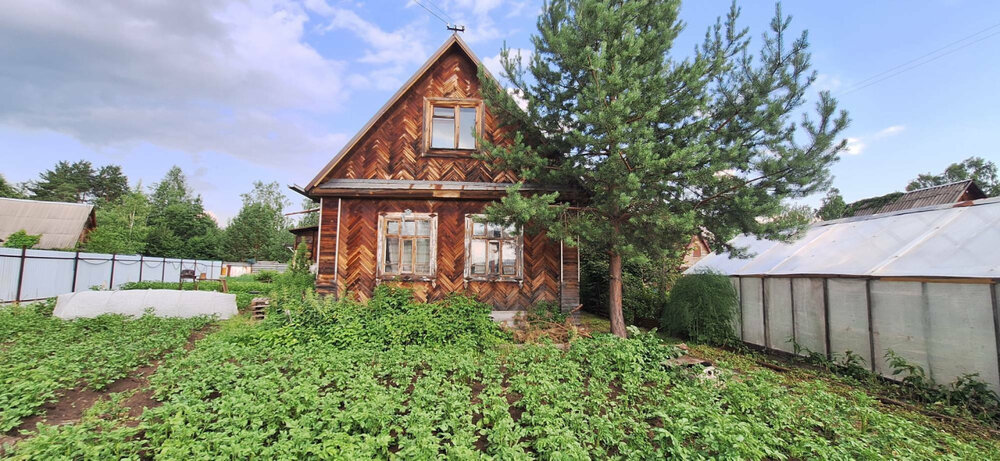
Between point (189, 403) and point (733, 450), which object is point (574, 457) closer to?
point (733, 450)

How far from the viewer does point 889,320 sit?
6.38m

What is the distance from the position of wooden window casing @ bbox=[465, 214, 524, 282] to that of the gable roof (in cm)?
337

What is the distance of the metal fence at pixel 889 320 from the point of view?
17.6 feet

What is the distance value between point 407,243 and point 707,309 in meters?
7.44

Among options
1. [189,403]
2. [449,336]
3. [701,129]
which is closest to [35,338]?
[189,403]

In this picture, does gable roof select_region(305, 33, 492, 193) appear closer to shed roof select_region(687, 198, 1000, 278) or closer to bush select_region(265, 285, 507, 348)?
bush select_region(265, 285, 507, 348)

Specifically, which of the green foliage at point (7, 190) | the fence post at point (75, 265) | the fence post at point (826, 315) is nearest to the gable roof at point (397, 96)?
the fence post at point (826, 315)

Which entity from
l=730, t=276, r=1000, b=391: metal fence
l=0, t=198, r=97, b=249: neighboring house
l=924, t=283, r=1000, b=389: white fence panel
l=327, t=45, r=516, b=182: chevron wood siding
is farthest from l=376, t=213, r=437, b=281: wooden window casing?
l=0, t=198, r=97, b=249: neighboring house

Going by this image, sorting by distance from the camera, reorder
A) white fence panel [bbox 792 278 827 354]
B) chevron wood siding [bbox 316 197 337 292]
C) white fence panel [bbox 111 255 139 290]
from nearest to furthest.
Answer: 1. white fence panel [bbox 792 278 827 354]
2. chevron wood siding [bbox 316 197 337 292]
3. white fence panel [bbox 111 255 139 290]

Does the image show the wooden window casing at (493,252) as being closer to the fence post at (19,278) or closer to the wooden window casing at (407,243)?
the wooden window casing at (407,243)

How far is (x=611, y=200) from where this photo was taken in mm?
7660

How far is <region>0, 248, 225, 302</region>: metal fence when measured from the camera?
39.1 feet

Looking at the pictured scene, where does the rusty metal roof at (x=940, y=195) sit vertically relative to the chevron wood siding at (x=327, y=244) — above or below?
above

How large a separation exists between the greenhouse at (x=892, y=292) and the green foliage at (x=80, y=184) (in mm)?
67436
